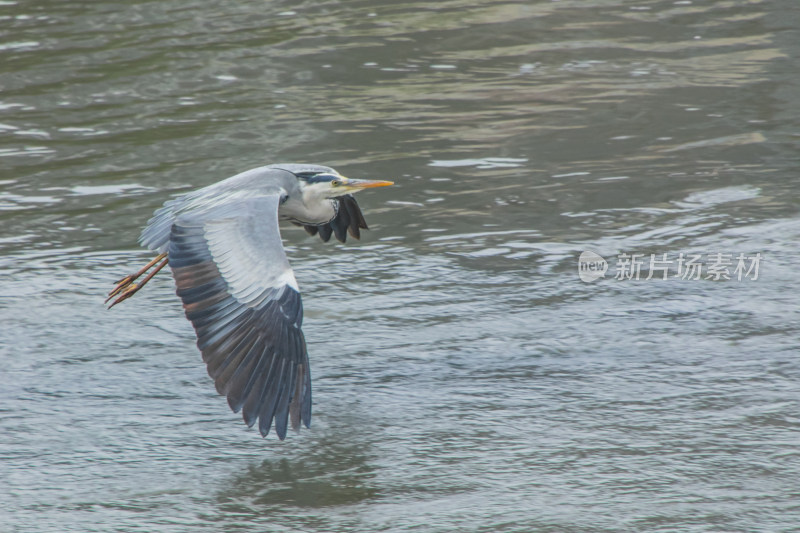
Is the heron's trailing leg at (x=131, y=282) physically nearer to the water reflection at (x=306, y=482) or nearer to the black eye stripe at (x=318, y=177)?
the black eye stripe at (x=318, y=177)

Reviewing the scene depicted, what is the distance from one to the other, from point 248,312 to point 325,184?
1354 mm

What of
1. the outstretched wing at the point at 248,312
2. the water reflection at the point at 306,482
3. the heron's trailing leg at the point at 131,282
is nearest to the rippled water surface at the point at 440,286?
the water reflection at the point at 306,482

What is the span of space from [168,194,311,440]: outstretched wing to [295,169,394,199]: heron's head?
717 mm

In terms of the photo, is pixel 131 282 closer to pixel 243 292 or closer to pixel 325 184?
pixel 325 184

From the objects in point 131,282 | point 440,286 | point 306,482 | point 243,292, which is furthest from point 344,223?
point 306,482

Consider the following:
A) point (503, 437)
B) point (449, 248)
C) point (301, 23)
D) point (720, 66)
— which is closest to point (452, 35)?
point (301, 23)

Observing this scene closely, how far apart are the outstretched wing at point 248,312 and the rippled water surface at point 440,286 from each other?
1.00 feet

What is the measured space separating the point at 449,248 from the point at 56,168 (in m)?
3.17

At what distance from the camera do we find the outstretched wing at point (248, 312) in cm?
414

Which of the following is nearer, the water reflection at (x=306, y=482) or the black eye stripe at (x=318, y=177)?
the water reflection at (x=306, y=482)

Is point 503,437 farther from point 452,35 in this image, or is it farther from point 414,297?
point 452,35

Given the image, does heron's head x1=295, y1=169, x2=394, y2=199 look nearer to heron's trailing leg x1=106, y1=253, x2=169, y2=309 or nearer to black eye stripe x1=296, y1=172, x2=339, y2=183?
black eye stripe x1=296, y1=172, x2=339, y2=183

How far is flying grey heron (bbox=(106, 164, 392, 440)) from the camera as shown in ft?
13.6

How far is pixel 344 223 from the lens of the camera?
243 inches
